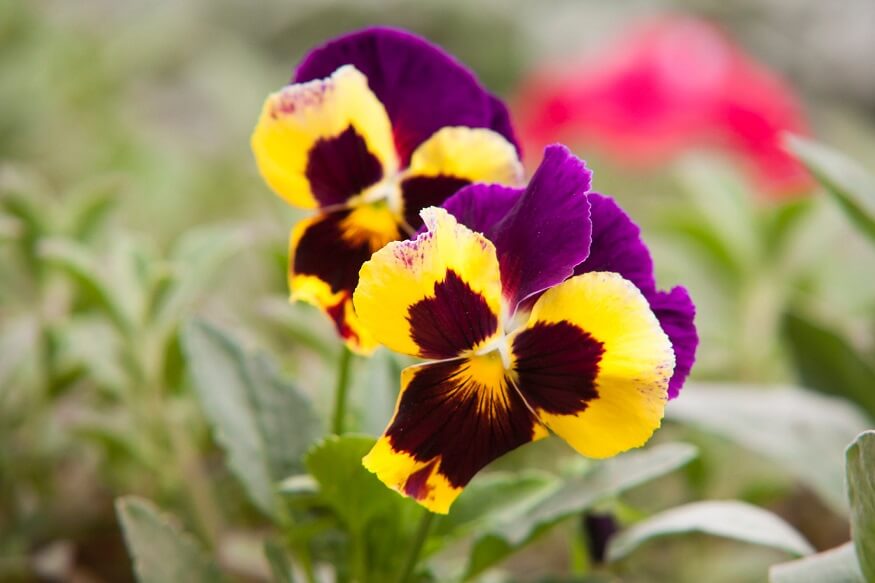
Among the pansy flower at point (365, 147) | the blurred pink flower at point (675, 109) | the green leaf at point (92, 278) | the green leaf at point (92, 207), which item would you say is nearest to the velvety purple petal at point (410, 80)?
the pansy flower at point (365, 147)

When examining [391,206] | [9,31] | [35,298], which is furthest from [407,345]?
[9,31]

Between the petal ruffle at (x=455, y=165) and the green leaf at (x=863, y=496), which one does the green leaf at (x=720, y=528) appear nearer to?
the green leaf at (x=863, y=496)

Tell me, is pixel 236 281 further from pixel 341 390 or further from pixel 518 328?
pixel 518 328

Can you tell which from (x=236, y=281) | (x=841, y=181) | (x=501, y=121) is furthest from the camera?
(x=236, y=281)

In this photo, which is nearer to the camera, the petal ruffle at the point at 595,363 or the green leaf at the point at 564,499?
the petal ruffle at the point at 595,363

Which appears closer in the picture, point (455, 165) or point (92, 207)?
point (455, 165)

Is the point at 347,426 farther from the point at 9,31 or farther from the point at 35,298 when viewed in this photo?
the point at 9,31

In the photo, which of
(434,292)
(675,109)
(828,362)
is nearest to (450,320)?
(434,292)
